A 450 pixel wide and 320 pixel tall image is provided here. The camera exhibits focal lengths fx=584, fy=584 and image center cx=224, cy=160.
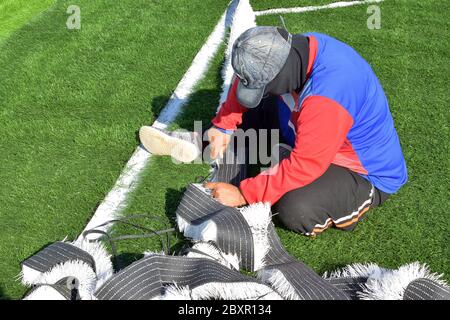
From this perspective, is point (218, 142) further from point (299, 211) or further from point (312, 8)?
point (312, 8)

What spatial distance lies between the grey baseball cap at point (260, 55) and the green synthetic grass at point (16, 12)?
3641mm

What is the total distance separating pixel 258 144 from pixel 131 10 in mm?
2860

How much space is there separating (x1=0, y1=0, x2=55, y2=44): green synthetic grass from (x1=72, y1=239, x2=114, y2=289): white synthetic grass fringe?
3336 millimetres

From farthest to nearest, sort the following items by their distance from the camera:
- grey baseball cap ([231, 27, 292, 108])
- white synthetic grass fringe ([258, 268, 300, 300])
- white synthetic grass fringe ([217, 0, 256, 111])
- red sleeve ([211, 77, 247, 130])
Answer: white synthetic grass fringe ([217, 0, 256, 111]), red sleeve ([211, 77, 247, 130]), grey baseball cap ([231, 27, 292, 108]), white synthetic grass fringe ([258, 268, 300, 300])

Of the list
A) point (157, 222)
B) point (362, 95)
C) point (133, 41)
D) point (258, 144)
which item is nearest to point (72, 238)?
point (157, 222)

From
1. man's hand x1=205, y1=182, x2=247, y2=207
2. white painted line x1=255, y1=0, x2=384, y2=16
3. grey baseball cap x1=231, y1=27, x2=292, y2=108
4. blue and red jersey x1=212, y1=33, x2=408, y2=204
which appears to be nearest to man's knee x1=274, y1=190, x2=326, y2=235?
blue and red jersey x1=212, y1=33, x2=408, y2=204

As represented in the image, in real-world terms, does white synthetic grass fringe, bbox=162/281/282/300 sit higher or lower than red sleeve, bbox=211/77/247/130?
lower

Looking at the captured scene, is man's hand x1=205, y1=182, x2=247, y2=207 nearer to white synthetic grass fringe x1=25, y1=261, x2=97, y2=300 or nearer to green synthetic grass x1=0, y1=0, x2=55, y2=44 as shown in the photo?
white synthetic grass fringe x1=25, y1=261, x2=97, y2=300

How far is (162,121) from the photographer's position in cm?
450

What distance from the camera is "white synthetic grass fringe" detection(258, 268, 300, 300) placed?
109 inches

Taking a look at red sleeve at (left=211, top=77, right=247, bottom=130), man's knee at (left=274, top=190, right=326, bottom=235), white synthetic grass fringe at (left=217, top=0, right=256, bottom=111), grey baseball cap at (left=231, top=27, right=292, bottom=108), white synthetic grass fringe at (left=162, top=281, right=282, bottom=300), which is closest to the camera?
white synthetic grass fringe at (left=162, top=281, right=282, bottom=300)

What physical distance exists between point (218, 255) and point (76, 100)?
7.34 ft

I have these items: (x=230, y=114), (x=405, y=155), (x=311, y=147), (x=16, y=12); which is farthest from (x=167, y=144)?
(x=16, y=12)

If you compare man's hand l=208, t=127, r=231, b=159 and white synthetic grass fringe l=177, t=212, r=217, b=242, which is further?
man's hand l=208, t=127, r=231, b=159
